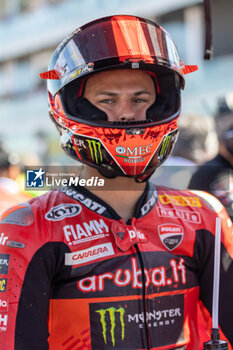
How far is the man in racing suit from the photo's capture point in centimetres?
161

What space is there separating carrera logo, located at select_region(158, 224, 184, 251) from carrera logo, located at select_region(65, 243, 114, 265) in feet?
0.68

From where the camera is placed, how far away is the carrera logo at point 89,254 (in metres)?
1.64

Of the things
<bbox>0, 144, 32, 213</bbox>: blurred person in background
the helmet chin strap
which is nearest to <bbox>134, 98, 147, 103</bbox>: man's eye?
the helmet chin strap

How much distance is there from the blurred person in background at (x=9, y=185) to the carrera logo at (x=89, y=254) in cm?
98

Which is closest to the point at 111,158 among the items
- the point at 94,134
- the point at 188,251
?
the point at 94,134

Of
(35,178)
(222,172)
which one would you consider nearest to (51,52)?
(222,172)

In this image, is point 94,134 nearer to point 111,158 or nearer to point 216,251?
point 111,158

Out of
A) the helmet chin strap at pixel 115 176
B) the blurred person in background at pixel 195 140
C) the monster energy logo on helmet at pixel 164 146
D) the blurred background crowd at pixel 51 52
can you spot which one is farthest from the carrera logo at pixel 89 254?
the blurred person in background at pixel 195 140

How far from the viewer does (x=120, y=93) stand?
1854 mm

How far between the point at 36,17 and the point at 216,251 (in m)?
15.7

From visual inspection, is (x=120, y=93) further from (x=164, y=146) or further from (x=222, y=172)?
(x=222, y=172)

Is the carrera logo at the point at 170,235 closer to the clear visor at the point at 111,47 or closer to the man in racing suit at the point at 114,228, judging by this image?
the man in racing suit at the point at 114,228

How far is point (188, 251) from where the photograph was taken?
1798 millimetres

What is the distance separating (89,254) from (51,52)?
14.4m
